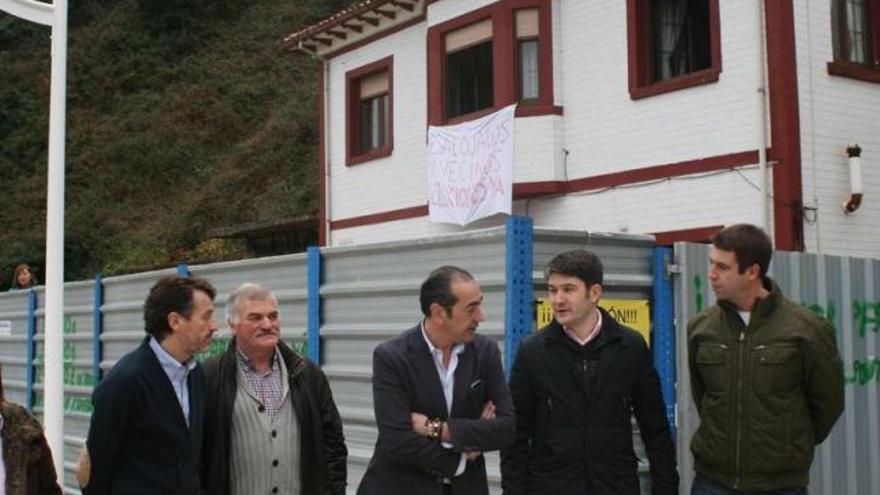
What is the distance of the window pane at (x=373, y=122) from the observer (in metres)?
18.8

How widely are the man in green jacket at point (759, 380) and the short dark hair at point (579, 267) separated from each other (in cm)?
52

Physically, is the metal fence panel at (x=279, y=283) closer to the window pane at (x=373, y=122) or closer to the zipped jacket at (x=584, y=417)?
the zipped jacket at (x=584, y=417)

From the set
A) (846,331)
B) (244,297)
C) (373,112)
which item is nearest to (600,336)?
(244,297)

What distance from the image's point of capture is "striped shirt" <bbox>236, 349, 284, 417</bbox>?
16.3ft

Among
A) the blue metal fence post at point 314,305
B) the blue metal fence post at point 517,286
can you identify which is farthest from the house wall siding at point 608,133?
the blue metal fence post at point 517,286

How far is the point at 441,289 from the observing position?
4594 mm

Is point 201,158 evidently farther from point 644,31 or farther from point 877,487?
point 877,487

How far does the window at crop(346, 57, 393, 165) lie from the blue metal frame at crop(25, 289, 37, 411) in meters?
7.55

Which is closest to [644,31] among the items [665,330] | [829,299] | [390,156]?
[390,156]

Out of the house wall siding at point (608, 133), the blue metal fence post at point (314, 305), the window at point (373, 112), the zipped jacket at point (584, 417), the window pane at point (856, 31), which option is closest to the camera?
the zipped jacket at point (584, 417)

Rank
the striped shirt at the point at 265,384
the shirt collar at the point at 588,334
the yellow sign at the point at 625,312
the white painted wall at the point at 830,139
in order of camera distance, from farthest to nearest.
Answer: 1. the white painted wall at the point at 830,139
2. the yellow sign at the point at 625,312
3. the striped shirt at the point at 265,384
4. the shirt collar at the point at 588,334

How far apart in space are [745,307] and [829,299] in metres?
3.13

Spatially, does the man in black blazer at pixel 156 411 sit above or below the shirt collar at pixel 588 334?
below

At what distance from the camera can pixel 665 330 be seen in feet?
21.5
